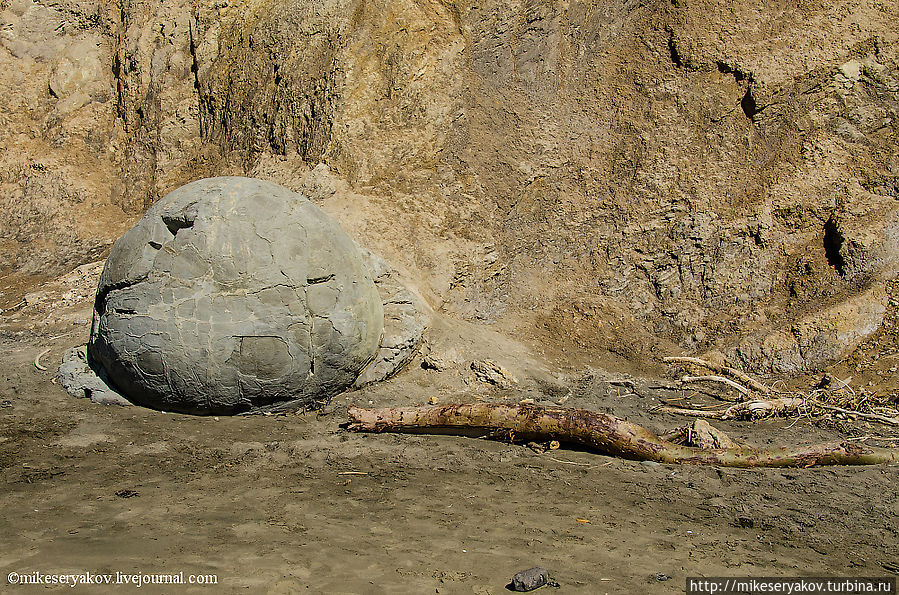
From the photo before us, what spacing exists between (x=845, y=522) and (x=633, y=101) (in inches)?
244

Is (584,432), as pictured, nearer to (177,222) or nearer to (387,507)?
(387,507)

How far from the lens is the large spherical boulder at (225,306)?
568 cm

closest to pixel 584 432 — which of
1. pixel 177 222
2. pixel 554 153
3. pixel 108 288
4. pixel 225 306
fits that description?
pixel 225 306

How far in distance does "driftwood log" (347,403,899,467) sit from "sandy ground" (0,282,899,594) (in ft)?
0.29

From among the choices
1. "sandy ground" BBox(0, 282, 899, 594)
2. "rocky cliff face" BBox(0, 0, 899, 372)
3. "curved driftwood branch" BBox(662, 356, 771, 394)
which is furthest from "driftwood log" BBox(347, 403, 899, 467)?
"rocky cliff face" BBox(0, 0, 899, 372)

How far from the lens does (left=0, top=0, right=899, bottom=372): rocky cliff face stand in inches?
314

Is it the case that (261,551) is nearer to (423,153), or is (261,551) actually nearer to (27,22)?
(423,153)

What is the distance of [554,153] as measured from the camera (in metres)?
9.17

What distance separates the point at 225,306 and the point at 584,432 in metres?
2.88

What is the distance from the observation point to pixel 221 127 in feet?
33.5

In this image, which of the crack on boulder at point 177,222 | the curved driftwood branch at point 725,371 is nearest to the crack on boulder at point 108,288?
the crack on boulder at point 177,222

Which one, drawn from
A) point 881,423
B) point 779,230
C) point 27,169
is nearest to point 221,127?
point 27,169

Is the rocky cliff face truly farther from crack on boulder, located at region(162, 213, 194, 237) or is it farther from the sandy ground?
crack on boulder, located at region(162, 213, 194, 237)

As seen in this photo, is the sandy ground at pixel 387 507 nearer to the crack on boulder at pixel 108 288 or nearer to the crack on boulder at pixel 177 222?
the crack on boulder at pixel 108 288
